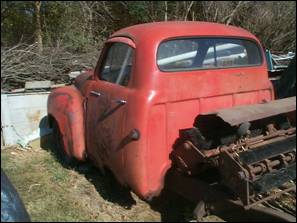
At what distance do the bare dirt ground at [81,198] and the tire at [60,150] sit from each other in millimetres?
72

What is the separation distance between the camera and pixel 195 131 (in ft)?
12.7

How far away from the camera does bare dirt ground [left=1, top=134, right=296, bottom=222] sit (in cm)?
437

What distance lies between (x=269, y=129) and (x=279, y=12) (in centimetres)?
745

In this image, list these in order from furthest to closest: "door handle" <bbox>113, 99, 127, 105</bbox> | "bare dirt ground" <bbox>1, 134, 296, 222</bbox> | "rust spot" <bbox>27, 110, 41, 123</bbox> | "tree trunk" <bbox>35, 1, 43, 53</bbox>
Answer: "tree trunk" <bbox>35, 1, 43, 53</bbox> < "rust spot" <bbox>27, 110, 41, 123</bbox> < "bare dirt ground" <bbox>1, 134, 296, 222</bbox> < "door handle" <bbox>113, 99, 127, 105</bbox>

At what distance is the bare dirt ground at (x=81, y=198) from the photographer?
437 centimetres

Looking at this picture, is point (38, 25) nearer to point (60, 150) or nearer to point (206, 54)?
point (60, 150)

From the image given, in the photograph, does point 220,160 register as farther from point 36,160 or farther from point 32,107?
point 32,107

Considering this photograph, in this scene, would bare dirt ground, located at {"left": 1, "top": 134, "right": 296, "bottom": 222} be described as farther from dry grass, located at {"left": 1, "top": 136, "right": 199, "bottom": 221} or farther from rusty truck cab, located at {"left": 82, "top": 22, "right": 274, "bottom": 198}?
rusty truck cab, located at {"left": 82, "top": 22, "right": 274, "bottom": 198}

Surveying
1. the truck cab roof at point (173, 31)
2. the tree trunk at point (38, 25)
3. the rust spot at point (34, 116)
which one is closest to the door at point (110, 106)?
the truck cab roof at point (173, 31)

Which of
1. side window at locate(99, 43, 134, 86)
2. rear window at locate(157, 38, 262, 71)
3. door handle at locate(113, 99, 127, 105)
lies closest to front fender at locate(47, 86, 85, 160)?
side window at locate(99, 43, 134, 86)

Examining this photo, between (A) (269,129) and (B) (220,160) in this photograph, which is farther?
(A) (269,129)

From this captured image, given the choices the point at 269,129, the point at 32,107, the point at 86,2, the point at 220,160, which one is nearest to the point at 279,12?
the point at 86,2

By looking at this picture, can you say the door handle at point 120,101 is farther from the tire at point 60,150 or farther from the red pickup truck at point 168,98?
the tire at point 60,150

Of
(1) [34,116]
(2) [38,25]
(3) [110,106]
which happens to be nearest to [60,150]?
(1) [34,116]
